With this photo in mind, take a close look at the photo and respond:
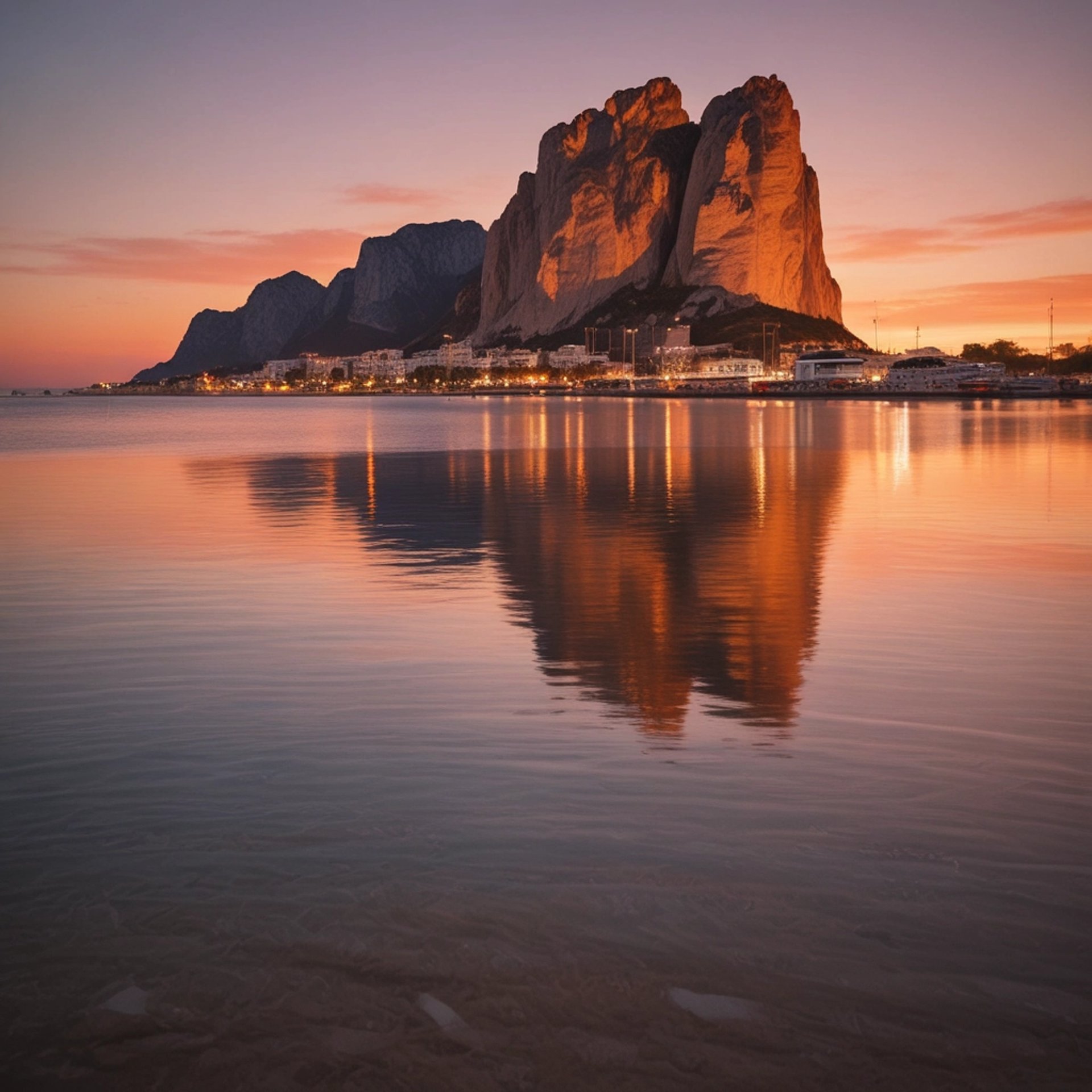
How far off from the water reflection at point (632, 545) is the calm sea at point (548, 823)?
5.2 inches

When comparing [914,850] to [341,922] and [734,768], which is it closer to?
[734,768]

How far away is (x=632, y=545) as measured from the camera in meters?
24.1

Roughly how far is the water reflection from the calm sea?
133mm

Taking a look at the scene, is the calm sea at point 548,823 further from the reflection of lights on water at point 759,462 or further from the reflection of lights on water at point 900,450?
the reflection of lights on water at point 900,450

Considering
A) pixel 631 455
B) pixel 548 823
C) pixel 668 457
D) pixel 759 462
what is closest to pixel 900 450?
pixel 759 462

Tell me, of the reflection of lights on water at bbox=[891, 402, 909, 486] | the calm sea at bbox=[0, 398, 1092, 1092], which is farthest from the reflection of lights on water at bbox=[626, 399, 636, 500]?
the calm sea at bbox=[0, 398, 1092, 1092]

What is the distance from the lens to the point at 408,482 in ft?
134

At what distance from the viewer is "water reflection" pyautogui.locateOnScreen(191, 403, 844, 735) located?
13.0 meters

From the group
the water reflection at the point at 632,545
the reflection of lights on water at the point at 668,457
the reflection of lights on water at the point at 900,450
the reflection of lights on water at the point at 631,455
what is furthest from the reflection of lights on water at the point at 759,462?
the reflection of lights on water at the point at 900,450

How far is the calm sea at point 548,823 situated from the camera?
558cm

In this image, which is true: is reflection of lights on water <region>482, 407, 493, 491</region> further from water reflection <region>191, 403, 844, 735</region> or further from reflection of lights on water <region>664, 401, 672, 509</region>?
reflection of lights on water <region>664, 401, 672, 509</region>

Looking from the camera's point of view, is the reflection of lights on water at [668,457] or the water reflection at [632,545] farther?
the reflection of lights on water at [668,457]

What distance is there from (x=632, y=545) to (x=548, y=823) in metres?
16.2

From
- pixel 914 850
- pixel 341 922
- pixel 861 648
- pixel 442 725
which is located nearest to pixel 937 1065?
pixel 914 850
